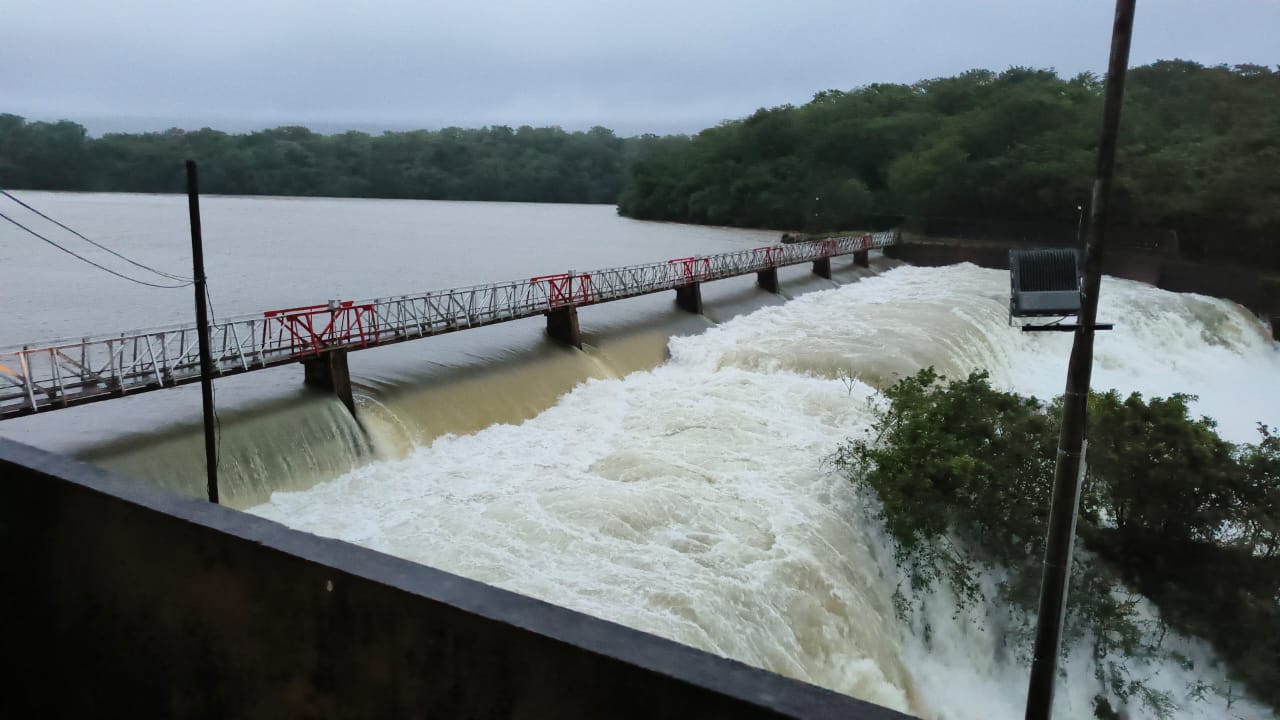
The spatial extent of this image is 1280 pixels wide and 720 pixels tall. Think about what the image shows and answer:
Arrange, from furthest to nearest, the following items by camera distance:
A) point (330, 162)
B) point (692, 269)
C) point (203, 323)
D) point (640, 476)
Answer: point (330, 162) → point (692, 269) → point (640, 476) → point (203, 323)

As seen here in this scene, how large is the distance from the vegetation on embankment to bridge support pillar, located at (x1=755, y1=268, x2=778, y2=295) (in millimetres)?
21401

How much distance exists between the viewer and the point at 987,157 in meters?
53.0

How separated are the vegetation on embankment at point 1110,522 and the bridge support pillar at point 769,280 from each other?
21.4 metres

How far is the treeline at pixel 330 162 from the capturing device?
49.9 metres

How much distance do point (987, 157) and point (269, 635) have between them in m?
56.4

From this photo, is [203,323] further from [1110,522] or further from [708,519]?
[1110,522]

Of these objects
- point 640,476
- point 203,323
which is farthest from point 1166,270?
point 203,323

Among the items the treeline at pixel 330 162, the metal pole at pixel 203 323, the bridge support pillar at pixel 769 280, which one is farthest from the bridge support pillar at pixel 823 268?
the treeline at pixel 330 162

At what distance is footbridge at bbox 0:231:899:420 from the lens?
11.4 metres

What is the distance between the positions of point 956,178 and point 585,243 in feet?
73.6

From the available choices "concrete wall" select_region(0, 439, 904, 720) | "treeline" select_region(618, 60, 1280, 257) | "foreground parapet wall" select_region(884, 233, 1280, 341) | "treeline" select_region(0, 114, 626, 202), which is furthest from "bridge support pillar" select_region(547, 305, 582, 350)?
"treeline" select_region(0, 114, 626, 202)

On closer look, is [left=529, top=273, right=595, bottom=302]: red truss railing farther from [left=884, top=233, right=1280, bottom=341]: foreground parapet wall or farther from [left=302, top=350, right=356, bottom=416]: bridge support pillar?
[left=884, top=233, right=1280, bottom=341]: foreground parapet wall

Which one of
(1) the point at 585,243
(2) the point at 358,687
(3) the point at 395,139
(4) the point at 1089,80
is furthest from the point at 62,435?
(3) the point at 395,139

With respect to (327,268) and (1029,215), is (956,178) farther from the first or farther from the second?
(327,268)
